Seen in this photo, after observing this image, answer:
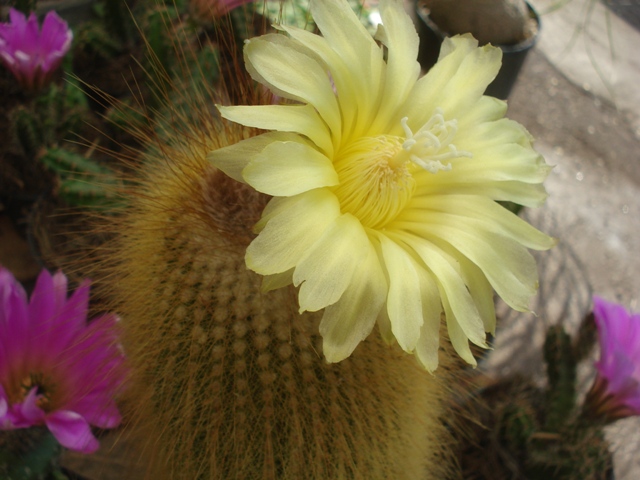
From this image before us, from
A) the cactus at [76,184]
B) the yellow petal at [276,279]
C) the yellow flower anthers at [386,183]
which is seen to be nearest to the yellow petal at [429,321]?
the yellow flower anthers at [386,183]

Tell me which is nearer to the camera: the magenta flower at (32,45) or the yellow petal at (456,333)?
the yellow petal at (456,333)

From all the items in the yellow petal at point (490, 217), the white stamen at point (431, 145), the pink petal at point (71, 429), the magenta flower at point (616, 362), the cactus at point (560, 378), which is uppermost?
the white stamen at point (431, 145)

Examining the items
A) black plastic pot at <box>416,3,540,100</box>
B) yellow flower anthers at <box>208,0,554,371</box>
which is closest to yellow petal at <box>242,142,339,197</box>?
yellow flower anthers at <box>208,0,554,371</box>

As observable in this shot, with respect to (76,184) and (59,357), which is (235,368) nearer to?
(59,357)

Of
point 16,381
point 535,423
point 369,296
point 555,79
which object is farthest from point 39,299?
point 555,79

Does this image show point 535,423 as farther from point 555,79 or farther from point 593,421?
point 555,79

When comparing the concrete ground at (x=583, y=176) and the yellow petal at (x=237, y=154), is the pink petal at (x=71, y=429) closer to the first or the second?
the yellow petal at (x=237, y=154)

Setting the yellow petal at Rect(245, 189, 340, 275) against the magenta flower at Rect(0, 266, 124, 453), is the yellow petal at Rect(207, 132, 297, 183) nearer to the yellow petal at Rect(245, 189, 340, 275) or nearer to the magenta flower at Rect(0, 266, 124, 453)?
the yellow petal at Rect(245, 189, 340, 275)
